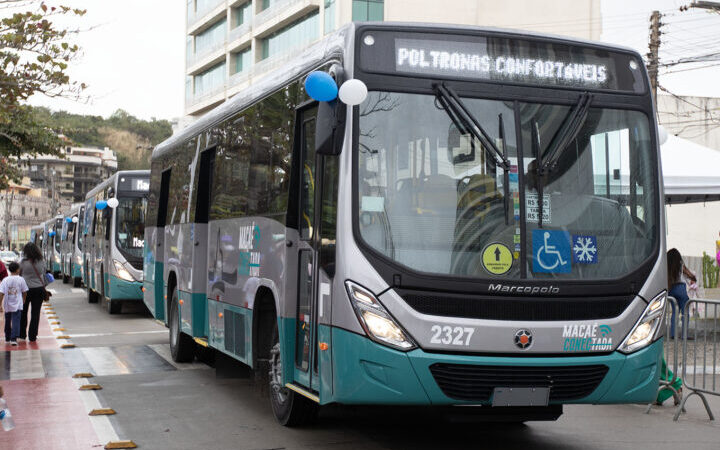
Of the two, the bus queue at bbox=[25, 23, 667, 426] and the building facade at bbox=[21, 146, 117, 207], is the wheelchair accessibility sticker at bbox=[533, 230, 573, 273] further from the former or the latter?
the building facade at bbox=[21, 146, 117, 207]

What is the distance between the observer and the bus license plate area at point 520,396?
659 cm

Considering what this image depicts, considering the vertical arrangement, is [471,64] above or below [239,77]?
below

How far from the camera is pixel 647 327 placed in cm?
705

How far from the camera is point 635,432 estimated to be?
863 centimetres

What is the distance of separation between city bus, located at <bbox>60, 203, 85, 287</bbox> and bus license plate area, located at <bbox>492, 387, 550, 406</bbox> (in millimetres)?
26661

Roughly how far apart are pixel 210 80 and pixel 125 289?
44319 mm

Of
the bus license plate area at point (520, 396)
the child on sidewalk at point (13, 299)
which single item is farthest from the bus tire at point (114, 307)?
the bus license plate area at point (520, 396)

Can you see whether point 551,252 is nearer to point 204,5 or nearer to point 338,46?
point 338,46

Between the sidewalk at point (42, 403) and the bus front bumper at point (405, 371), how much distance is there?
2355 mm

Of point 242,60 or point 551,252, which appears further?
point 242,60

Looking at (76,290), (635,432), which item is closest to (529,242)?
(635,432)

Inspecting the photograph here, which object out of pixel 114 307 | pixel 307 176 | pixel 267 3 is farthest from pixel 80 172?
pixel 307 176

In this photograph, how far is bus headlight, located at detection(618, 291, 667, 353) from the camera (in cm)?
696

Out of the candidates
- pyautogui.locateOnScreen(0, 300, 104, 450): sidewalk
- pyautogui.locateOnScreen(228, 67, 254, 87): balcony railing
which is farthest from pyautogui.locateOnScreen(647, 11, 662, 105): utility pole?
pyautogui.locateOnScreen(228, 67, 254, 87): balcony railing
